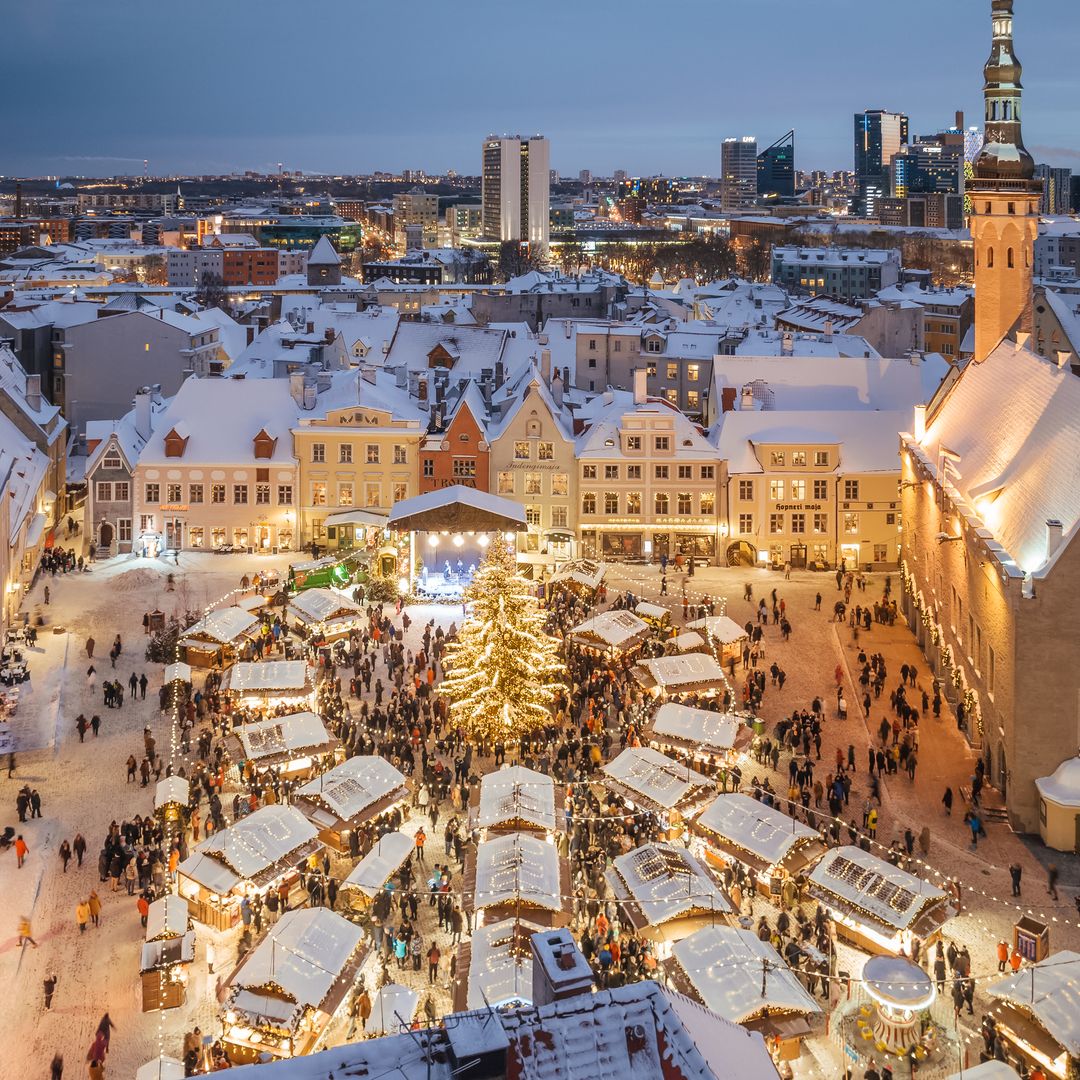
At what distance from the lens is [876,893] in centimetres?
2652

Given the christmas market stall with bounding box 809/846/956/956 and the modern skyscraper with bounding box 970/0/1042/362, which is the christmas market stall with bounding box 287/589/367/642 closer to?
the christmas market stall with bounding box 809/846/956/956

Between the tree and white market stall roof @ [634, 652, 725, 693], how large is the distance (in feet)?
14.9

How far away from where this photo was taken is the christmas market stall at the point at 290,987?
73.9ft

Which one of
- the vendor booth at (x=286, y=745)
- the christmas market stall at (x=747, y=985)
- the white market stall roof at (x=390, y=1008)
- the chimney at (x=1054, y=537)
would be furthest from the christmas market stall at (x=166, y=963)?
the chimney at (x=1054, y=537)

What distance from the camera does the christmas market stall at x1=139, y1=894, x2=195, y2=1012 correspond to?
2464 centimetres

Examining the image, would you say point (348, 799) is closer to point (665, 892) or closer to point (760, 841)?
point (665, 892)

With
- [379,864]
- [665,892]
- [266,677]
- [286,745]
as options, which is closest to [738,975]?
[665,892]

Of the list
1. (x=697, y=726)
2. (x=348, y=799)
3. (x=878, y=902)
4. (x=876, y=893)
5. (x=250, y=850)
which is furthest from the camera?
(x=697, y=726)

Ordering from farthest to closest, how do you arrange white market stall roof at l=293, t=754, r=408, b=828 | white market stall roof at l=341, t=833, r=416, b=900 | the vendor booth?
the vendor booth → white market stall roof at l=293, t=754, r=408, b=828 → white market stall roof at l=341, t=833, r=416, b=900

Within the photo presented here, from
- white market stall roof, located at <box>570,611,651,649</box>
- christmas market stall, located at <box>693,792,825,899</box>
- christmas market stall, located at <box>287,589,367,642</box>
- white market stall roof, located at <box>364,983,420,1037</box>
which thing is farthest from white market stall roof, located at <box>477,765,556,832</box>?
christmas market stall, located at <box>287,589,367,642</box>

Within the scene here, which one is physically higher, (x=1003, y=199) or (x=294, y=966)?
(x=1003, y=199)

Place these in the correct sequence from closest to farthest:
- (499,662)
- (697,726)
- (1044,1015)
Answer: (1044,1015), (697,726), (499,662)

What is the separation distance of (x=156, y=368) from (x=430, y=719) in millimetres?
56241

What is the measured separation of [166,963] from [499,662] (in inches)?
571
